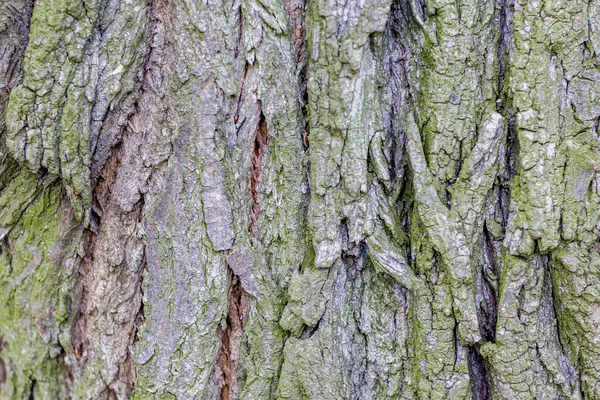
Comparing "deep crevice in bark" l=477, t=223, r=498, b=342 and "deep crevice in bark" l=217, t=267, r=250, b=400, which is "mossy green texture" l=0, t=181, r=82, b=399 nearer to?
"deep crevice in bark" l=217, t=267, r=250, b=400

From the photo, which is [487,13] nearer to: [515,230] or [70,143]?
[515,230]

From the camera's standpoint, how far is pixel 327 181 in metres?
1.14

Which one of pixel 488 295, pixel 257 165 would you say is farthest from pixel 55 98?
pixel 488 295

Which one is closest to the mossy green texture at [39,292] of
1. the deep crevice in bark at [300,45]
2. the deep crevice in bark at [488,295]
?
the deep crevice in bark at [300,45]

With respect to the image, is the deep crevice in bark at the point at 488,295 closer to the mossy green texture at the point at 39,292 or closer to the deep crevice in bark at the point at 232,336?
the deep crevice in bark at the point at 232,336

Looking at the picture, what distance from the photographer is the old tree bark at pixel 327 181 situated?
43.1 inches

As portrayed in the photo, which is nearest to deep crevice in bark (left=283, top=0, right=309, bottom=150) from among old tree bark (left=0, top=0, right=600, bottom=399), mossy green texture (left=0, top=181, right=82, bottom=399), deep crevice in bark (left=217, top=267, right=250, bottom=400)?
old tree bark (left=0, top=0, right=600, bottom=399)

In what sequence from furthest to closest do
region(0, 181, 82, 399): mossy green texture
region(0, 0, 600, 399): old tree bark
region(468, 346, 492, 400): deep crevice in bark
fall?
region(0, 181, 82, 399): mossy green texture, region(468, 346, 492, 400): deep crevice in bark, region(0, 0, 600, 399): old tree bark

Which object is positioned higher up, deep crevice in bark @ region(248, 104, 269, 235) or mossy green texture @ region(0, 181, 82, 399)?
deep crevice in bark @ region(248, 104, 269, 235)

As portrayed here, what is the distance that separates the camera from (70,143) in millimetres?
1172

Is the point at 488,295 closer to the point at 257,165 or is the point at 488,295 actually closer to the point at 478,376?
the point at 478,376

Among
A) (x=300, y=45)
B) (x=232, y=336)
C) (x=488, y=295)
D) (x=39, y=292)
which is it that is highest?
(x=300, y=45)

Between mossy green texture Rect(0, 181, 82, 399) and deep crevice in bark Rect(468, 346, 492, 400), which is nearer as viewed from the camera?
deep crevice in bark Rect(468, 346, 492, 400)

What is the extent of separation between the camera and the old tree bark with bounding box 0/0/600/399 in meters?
1.10
